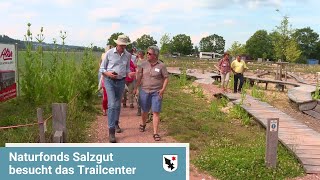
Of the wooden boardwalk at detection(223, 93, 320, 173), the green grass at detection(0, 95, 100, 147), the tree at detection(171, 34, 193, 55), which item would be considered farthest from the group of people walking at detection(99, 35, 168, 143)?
the tree at detection(171, 34, 193, 55)

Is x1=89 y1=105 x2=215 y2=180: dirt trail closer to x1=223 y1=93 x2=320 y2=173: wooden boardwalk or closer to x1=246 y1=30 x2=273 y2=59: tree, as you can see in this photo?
x1=223 y1=93 x2=320 y2=173: wooden boardwalk

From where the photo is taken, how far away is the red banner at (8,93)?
28.2 ft

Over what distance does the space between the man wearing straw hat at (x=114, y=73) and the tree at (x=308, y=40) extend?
107186 millimetres

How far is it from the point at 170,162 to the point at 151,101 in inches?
158

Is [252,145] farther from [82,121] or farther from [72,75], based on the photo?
[72,75]

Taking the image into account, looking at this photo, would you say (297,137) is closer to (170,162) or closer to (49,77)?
(170,162)

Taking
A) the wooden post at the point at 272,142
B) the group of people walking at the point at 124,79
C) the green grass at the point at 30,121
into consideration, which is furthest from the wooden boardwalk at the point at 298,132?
the green grass at the point at 30,121

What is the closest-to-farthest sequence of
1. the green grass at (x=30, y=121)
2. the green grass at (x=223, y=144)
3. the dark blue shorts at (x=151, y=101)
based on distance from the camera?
the green grass at (x=223, y=144) → the green grass at (x=30, y=121) → the dark blue shorts at (x=151, y=101)

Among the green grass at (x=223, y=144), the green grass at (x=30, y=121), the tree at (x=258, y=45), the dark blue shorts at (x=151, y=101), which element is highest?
the tree at (x=258, y=45)

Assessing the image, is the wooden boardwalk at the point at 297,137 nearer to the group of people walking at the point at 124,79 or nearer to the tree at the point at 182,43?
the group of people walking at the point at 124,79

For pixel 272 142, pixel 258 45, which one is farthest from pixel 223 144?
pixel 258 45

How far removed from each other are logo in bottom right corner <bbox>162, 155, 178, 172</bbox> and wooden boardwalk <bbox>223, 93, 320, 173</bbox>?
11.1ft

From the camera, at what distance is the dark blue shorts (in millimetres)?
6094

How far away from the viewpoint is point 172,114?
885 cm
